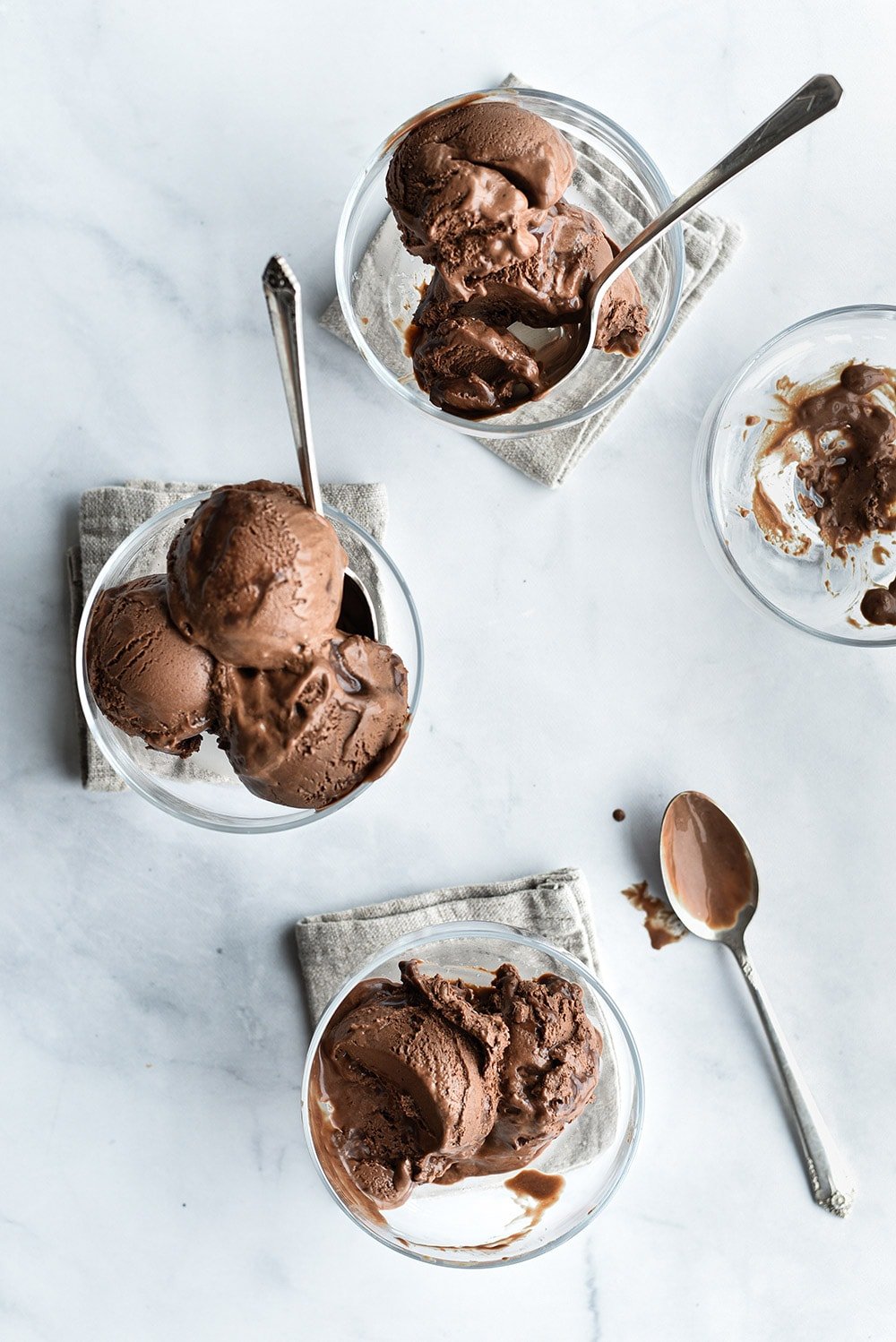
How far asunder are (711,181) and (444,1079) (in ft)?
5.40

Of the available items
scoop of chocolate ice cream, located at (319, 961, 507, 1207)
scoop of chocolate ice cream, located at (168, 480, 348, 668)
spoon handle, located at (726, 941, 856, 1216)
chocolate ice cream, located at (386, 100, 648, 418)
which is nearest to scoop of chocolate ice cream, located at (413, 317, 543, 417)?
chocolate ice cream, located at (386, 100, 648, 418)

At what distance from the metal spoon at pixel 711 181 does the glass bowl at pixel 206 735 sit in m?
0.52

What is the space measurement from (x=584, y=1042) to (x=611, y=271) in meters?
1.45

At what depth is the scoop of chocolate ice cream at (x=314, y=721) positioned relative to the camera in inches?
71.9

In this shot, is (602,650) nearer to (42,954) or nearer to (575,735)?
(575,735)

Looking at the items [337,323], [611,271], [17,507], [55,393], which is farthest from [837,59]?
[17,507]

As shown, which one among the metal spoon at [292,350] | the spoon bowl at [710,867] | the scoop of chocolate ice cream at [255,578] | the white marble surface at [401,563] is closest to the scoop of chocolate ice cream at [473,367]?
the white marble surface at [401,563]

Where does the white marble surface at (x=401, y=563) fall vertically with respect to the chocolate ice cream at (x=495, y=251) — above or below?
below

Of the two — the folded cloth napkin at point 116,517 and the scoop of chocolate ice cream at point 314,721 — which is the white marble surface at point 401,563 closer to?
the folded cloth napkin at point 116,517

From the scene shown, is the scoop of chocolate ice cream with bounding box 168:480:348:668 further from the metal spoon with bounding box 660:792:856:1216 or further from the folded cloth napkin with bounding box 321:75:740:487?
the metal spoon with bounding box 660:792:856:1216

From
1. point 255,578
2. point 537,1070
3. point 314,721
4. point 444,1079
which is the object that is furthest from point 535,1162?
point 255,578

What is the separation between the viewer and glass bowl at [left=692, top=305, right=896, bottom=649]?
2400 mm

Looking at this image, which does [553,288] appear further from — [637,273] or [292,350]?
[292,350]

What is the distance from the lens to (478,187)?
192 cm
